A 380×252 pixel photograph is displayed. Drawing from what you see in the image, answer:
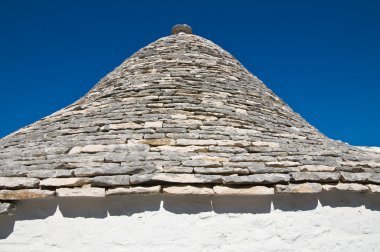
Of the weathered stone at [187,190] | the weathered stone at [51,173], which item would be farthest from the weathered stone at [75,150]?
the weathered stone at [187,190]

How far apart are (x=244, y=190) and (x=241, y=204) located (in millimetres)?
131

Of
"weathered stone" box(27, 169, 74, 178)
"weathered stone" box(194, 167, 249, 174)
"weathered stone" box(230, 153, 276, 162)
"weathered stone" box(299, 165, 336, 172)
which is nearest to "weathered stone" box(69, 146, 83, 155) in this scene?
"weathered stone" box(27, 169, 74, 178)

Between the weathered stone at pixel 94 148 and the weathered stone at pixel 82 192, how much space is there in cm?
60

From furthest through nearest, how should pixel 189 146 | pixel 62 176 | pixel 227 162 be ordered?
pixel 189 146 → pixel 227 162 → pixel 62 176

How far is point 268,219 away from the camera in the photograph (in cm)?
256

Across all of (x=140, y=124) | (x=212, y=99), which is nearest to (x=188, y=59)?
(x=212, y=99)

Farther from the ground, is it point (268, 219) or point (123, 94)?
point (123, 94)

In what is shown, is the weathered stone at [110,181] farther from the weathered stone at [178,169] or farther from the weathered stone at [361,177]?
the weathered stone at [361,177]

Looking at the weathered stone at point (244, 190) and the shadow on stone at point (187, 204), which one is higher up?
the weathered stone at point (244, 190)

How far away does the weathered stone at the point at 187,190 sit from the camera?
2.44 m

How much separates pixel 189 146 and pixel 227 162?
465 millimetres

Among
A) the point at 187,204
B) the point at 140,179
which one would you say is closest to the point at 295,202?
the point at 187,204

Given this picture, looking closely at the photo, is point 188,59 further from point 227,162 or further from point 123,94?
point 227,162

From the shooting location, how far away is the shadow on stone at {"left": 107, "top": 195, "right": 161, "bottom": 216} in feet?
8.12
